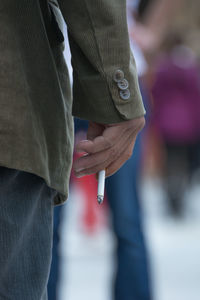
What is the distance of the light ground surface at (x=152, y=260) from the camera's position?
13.4 feet

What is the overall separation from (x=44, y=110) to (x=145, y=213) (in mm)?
2770

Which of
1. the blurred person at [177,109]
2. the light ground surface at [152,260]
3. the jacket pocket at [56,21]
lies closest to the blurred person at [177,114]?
the blurred person at [177,109]

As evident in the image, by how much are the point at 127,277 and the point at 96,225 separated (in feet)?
11.2

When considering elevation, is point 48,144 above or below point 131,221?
above

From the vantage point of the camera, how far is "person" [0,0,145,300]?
59.4 inches

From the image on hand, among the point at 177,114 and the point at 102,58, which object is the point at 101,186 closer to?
the point at 102,58

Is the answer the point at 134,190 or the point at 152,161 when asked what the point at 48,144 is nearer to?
the point at 134,190

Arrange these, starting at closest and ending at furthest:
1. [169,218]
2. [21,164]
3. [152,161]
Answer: [21,164]
[169,218]
[152,161]

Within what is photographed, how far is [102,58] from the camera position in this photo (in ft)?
5.10

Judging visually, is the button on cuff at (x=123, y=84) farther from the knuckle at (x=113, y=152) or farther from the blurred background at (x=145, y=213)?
the blurred background at (x=145, y=213)

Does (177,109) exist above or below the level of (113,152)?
below

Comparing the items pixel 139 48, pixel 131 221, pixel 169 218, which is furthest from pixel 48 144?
pixel 169 218

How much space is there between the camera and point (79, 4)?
154 centimetres

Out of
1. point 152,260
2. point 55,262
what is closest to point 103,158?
point 55,262
